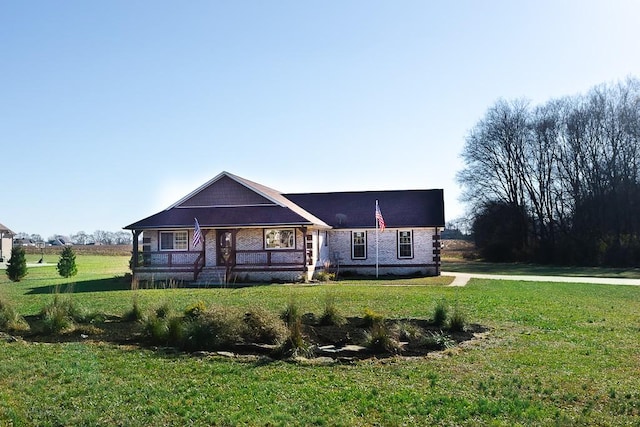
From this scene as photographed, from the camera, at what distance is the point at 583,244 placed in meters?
47.8

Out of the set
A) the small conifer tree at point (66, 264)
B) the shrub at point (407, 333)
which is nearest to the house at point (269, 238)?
the small conifer tree at point (66, 264)

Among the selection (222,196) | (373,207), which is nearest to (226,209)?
(222,196)

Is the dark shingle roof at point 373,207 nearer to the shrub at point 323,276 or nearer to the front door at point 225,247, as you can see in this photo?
the shrub at point 323,276

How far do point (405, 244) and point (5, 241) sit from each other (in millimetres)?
53206

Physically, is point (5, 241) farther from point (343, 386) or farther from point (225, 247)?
point (343, 386)

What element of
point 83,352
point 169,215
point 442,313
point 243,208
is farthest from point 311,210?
point 83,352

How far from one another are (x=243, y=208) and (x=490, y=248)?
3200 cm

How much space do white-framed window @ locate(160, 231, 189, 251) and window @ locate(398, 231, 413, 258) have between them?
39.9 ft

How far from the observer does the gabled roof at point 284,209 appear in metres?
29.1

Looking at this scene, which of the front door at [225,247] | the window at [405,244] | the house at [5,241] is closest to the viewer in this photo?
the front door at [225,247]

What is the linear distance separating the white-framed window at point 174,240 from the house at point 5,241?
42.1 meters

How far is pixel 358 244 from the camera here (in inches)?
1348

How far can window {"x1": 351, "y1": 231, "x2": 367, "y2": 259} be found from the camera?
3412 centimetres

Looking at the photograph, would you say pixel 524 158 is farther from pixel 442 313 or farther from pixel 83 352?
pixel 83 352
